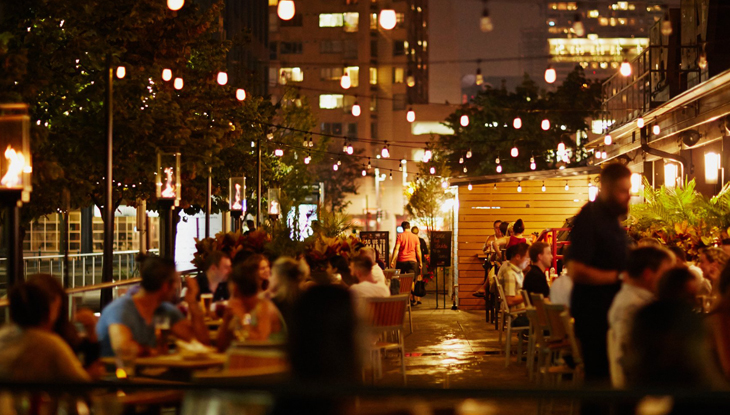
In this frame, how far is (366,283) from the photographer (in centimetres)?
1014

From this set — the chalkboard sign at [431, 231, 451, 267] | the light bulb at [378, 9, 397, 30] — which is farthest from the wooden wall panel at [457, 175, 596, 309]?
the light bulb at [378, 9, 397, 30]

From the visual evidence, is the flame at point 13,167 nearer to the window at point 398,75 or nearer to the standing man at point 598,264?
the standing man at point 598,264

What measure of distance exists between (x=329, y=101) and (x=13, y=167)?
8819cm

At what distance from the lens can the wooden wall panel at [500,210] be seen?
2084 cm

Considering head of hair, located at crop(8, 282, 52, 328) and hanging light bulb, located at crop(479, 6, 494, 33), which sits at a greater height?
hanging light bulb, located at crop(479, 6, 494, 33)

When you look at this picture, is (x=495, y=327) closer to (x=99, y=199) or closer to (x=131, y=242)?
(x=99, y=199)

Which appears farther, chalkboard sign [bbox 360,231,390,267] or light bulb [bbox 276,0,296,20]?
chalkboard sign [bbox 360,231,390,267]

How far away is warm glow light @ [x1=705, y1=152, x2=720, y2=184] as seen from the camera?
20.5 metres

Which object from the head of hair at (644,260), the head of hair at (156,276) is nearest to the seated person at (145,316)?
the head of hair at (156,276)

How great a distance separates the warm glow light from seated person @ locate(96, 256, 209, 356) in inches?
652

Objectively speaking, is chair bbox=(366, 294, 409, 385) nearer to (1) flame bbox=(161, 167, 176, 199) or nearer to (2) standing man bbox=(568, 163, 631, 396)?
(2) standing man bbox=(568, 163, 631, 396)

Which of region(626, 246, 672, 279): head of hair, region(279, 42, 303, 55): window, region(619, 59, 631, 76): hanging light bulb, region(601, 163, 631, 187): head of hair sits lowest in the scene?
region(626, 246, 672, 279): head of hair

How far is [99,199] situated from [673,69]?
15926mm

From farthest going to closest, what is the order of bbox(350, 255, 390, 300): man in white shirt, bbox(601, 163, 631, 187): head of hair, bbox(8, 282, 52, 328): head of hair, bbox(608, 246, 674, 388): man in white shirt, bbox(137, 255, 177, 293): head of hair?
bbox(350, 255, 390, 300): man in white shirt → bbox(137, 255, 177, 293): head of hair → bbox(601, 163, 631, 187): head of hair → bbox(608, 246, 674, 388): man in white shirt → bbox(8, 282, 52, 328): head of hair
